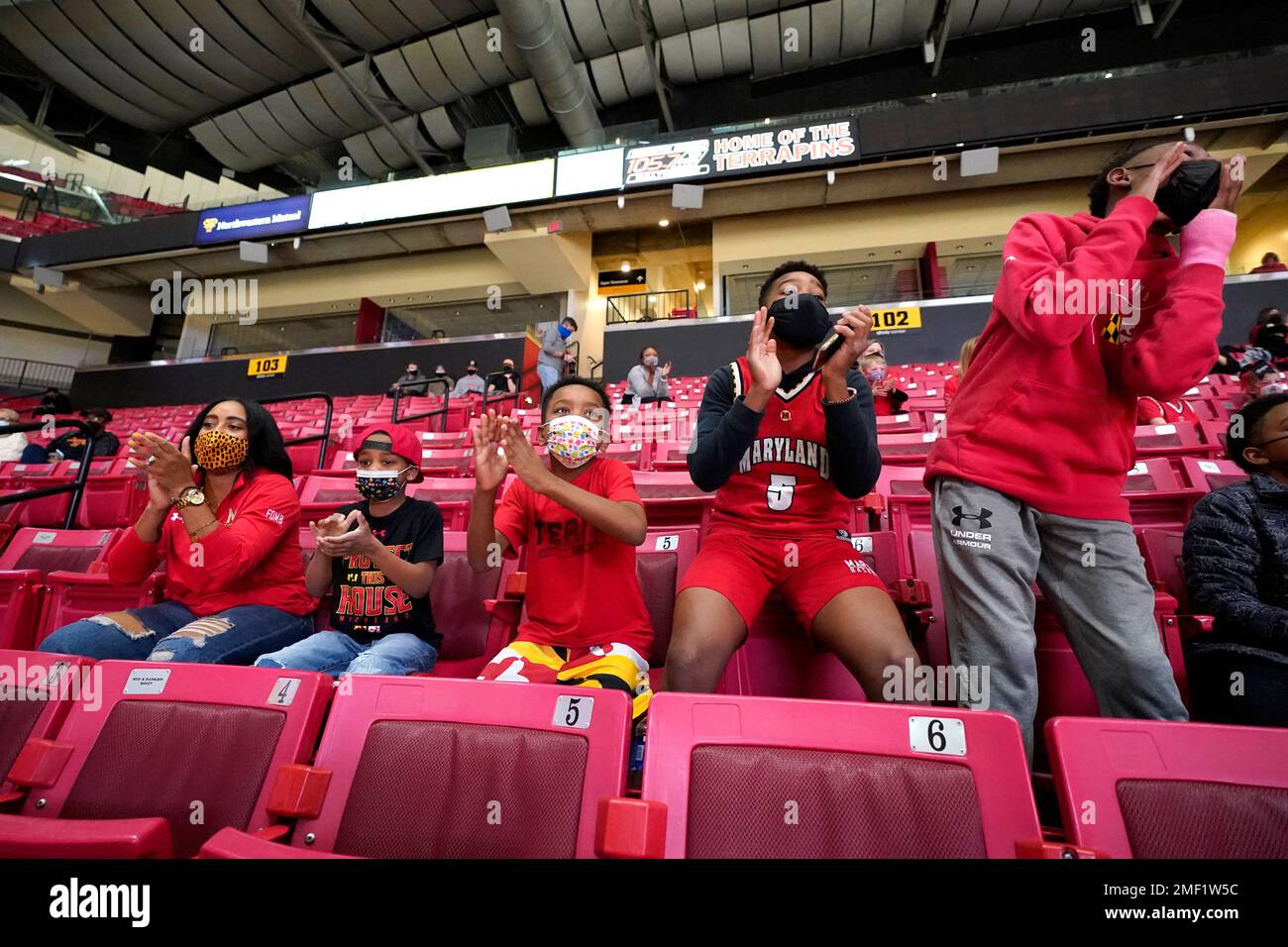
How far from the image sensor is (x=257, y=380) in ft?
42.4

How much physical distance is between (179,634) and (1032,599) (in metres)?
2.27

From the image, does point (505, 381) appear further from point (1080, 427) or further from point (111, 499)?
point (1080, 427)

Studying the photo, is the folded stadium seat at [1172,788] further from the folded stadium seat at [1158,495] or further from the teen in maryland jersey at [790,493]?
the folded stadium seat at [1158,495]

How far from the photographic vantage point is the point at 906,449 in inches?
140

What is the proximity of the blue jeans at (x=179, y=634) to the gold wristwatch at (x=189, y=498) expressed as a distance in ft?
1.21

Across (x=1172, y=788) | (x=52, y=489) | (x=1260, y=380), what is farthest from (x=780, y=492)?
(x=1260, y=380)

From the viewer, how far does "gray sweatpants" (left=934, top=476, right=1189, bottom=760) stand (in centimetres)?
112

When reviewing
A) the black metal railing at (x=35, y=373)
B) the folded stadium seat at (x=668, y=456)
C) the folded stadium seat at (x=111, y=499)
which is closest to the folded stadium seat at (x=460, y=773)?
the folded stadium seat at (x=668, y=456)

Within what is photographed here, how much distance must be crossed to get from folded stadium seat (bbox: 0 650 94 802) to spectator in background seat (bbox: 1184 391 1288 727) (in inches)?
103

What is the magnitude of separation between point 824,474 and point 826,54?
1480 centimetres

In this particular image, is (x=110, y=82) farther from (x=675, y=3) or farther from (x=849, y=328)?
(x=849, y=328)

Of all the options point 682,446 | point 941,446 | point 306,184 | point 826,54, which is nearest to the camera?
point 941,446
